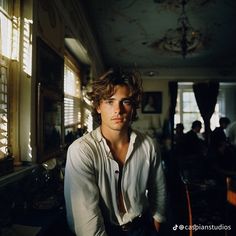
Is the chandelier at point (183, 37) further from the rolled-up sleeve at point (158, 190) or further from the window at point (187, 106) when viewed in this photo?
the window at point (187, 106)

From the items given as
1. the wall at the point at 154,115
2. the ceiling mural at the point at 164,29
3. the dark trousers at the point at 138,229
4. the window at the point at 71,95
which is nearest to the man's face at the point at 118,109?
the dark trousers at the point at 138,229

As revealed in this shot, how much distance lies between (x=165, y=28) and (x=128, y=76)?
3.20 meters

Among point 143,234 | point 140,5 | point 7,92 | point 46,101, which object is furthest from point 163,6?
point 143,234

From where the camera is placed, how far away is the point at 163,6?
348 cm

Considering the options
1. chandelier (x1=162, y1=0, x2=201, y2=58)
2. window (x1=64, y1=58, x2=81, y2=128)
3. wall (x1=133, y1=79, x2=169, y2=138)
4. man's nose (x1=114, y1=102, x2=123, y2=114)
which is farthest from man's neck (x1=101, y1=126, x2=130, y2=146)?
wall (x1=133, y1=79, x2=169, y2=138)

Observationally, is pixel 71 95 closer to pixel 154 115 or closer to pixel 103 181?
pixel 103 181

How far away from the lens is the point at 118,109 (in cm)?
140

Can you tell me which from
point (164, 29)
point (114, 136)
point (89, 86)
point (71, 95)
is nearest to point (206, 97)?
point (164, 29)

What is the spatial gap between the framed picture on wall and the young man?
6.21m

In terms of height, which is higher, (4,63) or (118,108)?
(4,63)

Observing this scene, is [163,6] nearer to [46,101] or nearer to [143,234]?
[46,101]

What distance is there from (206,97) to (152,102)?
1676 mm

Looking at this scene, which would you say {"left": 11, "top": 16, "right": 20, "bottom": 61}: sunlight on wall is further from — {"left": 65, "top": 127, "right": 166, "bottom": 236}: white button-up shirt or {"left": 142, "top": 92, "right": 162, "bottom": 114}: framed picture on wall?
{"left": 142, "top": 92, "right": 162, "bottom": 114}: framed picture on wall

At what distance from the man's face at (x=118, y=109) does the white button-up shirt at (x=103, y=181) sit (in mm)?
98
